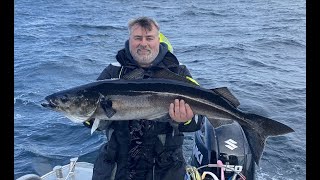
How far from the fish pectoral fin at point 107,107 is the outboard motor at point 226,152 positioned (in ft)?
7.11

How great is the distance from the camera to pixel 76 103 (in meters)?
4.31

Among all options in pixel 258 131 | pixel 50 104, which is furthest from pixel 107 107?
pixel 258 131

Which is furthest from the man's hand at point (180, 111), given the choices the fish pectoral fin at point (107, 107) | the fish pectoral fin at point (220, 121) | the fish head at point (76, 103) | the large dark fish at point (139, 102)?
the fish head at point (76, 103)

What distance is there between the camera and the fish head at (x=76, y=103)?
4.28 m

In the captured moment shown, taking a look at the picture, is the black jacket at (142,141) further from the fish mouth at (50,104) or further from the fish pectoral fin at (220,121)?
the fish mouth at (50,104)

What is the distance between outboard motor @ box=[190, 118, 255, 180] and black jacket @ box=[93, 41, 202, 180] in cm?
128

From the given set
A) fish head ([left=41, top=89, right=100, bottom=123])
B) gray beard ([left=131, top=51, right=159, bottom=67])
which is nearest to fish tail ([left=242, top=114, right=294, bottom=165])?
gray beard ([left=131, top=51, right=159, bottom=67])

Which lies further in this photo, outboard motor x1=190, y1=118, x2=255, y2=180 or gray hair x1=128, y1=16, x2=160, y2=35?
outboard motor x1=190, y1=118, x2=255, y2=180

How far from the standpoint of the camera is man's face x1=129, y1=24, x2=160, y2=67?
454 centimetres

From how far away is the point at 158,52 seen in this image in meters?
4.65

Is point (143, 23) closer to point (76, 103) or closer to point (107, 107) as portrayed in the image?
point (107, 107)

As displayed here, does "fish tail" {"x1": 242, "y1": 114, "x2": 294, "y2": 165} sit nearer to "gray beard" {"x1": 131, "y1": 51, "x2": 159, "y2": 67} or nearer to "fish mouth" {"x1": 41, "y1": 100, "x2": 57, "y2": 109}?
"gray beard" {"x1": 131, "y1": 51, "x2": 159, "y2": 67}

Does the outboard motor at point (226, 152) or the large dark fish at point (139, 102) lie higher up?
the large dark fish at point (139, 102)
